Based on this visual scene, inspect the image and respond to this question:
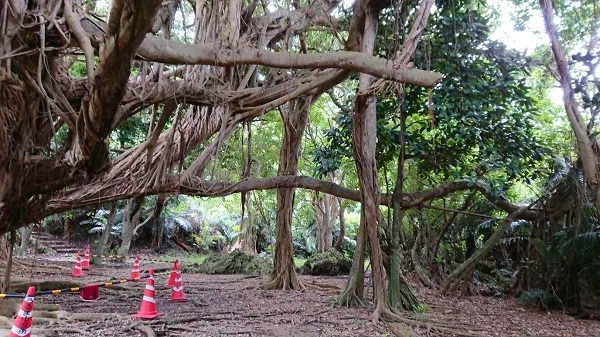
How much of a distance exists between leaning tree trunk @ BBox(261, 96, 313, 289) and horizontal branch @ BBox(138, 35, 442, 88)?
12.6 ft

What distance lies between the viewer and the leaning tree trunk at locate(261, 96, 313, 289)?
7297mm

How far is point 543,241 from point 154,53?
6.52 m

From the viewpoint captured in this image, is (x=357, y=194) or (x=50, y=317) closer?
(x=50, y=317)

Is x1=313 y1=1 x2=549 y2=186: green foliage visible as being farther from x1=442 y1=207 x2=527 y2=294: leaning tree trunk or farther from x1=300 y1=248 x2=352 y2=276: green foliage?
A: x1=300 y1=248 x2=352 y2=276: green foliage

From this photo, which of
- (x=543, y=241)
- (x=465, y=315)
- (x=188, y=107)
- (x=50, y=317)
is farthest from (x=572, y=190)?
(x=50, y=317)

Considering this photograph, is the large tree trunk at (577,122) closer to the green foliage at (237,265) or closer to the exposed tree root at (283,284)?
the exposed tree root at (283,284)

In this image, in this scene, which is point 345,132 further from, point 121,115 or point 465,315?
point 121,115

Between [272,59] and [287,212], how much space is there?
451cm

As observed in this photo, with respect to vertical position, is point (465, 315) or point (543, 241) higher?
point (543, 241)

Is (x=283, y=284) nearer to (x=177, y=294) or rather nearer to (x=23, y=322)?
(x=177, y=294)

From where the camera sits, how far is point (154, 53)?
9.77 feet

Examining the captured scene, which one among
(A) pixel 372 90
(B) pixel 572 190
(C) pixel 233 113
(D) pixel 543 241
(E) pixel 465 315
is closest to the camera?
(A) pixel 372 90

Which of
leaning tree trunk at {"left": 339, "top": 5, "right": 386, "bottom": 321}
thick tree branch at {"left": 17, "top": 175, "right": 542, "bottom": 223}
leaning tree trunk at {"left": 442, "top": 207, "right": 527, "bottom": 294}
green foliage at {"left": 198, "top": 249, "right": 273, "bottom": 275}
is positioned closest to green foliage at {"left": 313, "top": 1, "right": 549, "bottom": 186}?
leaning tree trunk at {"left": 339, "top": 5, "right": 386, "bottom": 321}

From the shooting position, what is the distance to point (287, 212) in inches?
296
